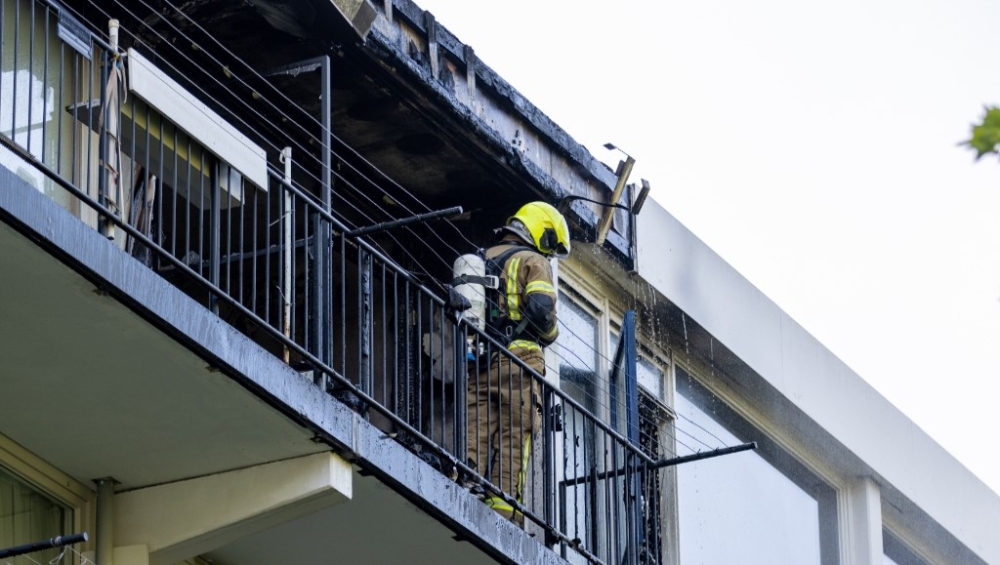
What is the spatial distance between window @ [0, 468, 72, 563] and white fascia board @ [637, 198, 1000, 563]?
5.74 metres

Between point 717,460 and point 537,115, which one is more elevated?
point 537,115

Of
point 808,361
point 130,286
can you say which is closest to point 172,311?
point 130,286

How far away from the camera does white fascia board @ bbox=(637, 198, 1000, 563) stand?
15312mm

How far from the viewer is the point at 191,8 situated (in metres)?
11.5

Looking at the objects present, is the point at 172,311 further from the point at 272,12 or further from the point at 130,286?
the point at 272,12

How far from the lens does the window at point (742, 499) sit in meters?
15.4

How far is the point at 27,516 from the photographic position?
9.88 meters

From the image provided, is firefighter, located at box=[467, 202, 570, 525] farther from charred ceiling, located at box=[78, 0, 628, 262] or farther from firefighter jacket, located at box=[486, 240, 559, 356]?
charred ceiling, located at box=[78, 0, 628, 262]

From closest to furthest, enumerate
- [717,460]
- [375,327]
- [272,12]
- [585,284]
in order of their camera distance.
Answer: [272,12] → [375,327] → [585,284] → [717,460]

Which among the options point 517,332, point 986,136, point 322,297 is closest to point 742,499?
point 517,332

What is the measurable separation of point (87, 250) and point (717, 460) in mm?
8189

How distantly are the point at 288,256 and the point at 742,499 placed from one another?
22.9ft

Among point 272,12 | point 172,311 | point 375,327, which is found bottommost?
point 172,311

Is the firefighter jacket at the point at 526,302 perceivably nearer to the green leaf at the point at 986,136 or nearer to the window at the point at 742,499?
the window at the point at 742,499
